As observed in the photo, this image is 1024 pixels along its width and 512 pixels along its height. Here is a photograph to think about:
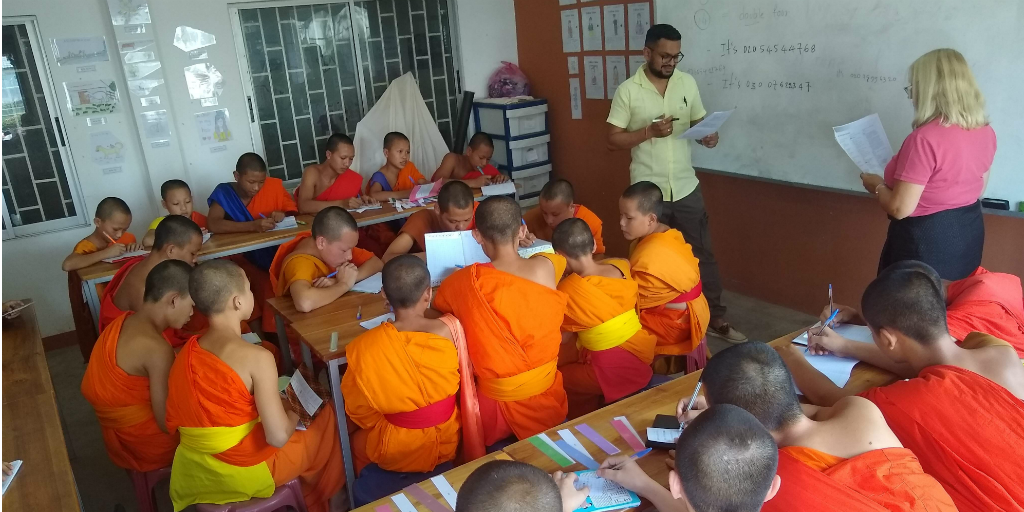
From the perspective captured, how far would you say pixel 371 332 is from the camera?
2.14 m

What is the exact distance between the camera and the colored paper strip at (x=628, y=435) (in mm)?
→ 1682

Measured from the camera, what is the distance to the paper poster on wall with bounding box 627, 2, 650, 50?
14.6 feet

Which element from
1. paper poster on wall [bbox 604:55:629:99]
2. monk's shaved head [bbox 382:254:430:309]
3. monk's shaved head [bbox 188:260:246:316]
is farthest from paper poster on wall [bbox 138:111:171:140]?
monk's shaved head [bbox 382:254:430:309]

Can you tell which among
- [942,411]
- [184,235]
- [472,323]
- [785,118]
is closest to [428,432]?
[472,323]

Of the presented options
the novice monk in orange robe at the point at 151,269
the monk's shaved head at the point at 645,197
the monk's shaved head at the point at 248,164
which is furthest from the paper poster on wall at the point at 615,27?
the novice monk in orange robe at the point at 151,269

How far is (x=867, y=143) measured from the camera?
9.89ft

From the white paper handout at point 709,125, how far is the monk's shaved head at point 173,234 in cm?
249

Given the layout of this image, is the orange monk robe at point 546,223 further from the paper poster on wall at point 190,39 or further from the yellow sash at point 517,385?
the paper poster on wall at point 190,39

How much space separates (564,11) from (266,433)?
4.13 metres

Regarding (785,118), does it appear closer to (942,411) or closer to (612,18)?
(612,18)

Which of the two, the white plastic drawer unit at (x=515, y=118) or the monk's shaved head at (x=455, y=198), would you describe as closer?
the monk's shaved head at (x=455, y=198)

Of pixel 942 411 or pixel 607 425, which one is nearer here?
pixel 942 411

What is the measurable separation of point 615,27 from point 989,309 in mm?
3335

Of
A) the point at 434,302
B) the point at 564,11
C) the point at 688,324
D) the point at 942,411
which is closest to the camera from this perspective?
the point at 942,411
